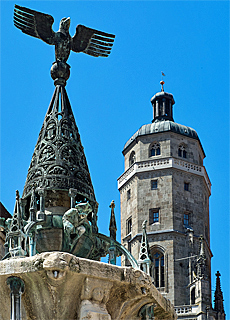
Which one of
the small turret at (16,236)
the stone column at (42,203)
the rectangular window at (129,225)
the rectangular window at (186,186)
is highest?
the rectangular window at (186,186)

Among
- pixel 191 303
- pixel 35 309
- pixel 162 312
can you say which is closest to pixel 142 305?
pixel 162 312

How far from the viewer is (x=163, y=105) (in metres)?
89.9

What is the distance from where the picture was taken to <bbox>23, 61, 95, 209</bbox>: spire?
650 inches

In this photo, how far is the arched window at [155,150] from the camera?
8482 centimetres

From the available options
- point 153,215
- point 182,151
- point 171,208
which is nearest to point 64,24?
point 171,208

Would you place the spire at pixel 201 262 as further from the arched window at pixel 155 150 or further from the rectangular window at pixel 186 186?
the arched window at pixel 155 150

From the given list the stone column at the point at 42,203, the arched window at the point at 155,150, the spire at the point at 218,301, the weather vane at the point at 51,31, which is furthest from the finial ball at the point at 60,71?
the arched window at the point at 155,150

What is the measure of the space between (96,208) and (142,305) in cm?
221

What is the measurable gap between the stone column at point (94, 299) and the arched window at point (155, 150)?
2759 inches

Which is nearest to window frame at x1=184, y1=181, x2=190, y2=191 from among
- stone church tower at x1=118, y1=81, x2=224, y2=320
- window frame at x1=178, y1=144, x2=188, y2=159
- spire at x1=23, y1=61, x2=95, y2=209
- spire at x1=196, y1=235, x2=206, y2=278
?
stone church tower at x1=118, y1=81, x2=224, y2=320

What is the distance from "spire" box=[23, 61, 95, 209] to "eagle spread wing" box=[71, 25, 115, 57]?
4.58ft

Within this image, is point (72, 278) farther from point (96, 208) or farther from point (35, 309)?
point (96, 208)

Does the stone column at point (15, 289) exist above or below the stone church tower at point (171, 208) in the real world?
below

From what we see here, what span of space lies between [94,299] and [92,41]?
19.3ft
